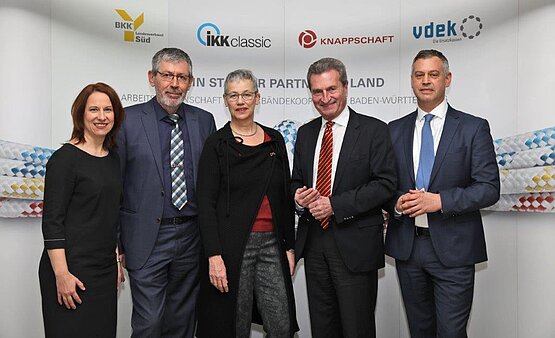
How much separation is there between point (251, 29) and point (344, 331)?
8.37 ft

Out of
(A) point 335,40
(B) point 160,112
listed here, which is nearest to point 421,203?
(B) point 160,112

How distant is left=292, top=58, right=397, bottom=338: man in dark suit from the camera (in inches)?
110

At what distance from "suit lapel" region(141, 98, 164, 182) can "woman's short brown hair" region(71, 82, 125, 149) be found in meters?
0.30

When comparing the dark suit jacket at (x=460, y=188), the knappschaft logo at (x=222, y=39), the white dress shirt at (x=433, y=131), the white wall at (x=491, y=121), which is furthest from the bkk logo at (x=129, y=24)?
the dark suit jacket at (x=460, y=188)

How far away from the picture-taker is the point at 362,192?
2766 mm

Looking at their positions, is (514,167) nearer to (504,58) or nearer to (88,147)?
(504,58)

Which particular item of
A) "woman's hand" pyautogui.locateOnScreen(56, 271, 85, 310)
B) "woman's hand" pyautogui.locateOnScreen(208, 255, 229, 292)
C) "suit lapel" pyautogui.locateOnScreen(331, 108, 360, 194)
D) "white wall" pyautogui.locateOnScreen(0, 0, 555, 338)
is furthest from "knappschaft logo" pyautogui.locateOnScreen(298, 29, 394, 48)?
"woman's hand" pyautogui.locateOnScreen(56, 271, 85, 310)

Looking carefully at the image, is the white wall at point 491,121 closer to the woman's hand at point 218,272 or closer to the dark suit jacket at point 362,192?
the dark suit jacket at point 362,192

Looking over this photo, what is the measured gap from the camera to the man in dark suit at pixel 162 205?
2951 mm

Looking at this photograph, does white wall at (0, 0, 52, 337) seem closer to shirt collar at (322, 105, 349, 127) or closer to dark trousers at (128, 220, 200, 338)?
dark trousers at (128, 220, 200, 338)

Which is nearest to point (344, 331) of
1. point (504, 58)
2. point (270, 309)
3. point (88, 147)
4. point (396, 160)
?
point (270, 309)

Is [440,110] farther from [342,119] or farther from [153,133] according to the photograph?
[153,133]

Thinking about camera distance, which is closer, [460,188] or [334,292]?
[460,188]

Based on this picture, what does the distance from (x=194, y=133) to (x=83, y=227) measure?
36.0 inches
